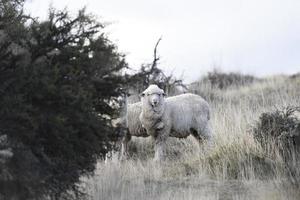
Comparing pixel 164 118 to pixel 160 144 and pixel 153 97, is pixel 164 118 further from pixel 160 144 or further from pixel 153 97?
pixel 153 97

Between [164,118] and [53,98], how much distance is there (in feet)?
24.1

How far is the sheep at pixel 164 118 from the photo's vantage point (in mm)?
14430

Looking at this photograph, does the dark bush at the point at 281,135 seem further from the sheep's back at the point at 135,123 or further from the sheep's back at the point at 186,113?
the sheep's back at the point at 135,123

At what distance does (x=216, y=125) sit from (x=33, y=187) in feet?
31.0

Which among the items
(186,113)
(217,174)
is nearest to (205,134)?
(186,113)

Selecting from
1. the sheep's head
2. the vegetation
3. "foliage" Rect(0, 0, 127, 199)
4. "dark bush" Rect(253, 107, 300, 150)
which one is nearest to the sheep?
the sheep's head

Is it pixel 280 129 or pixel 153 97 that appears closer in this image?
pixel 280 129

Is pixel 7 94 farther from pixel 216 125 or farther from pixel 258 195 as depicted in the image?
pixel 216 125

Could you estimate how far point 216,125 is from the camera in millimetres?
16000

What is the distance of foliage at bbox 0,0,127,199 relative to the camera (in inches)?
275

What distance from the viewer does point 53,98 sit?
737cm

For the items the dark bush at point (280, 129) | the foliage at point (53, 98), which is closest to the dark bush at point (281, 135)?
the dark bush at point (280, 129)

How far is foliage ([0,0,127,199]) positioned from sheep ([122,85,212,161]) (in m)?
5.99

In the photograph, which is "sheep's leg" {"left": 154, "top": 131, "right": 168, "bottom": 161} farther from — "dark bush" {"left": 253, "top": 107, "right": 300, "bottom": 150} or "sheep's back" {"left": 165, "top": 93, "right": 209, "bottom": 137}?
"dark bush" {"left": 253, "top": 107, "right": 300, "bottom": 150}
